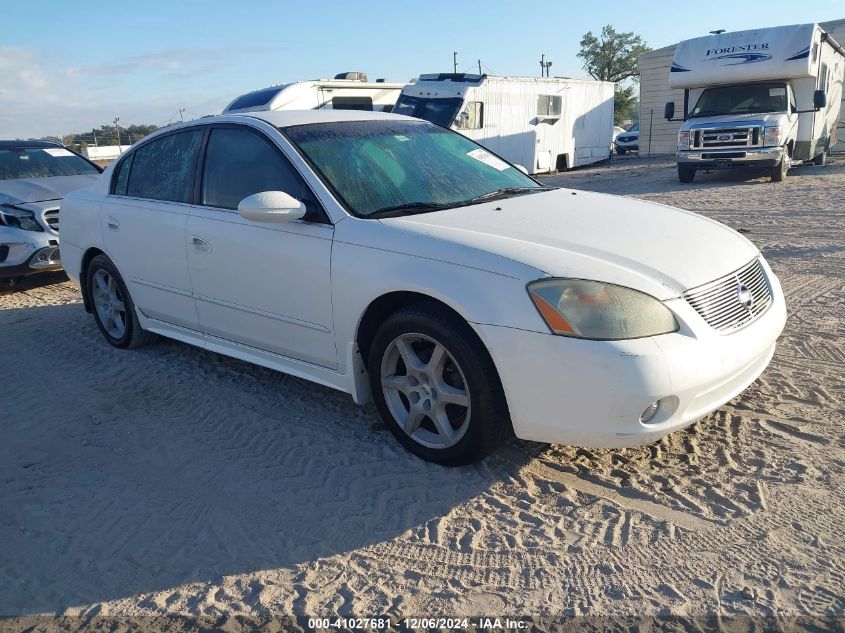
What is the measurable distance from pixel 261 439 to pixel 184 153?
6.80 ft

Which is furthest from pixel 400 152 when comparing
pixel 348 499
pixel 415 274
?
pixel 348 499

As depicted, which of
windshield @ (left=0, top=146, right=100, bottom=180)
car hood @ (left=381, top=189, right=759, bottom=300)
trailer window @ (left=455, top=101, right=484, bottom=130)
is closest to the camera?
car hood @ (left=381, top=189, right=759, bottom=300)

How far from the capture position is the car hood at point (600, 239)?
2980 mm

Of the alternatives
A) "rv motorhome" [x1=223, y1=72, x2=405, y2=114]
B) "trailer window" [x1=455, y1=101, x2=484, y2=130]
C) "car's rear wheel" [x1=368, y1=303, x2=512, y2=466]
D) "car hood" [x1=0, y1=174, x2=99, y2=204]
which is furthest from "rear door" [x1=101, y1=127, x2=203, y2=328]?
"trailer window" [x1=455, y1=101, x2=484, y2=130]

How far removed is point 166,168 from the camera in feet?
15.7

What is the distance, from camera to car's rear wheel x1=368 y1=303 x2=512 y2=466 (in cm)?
307

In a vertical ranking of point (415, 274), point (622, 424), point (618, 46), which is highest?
point (618, 46)

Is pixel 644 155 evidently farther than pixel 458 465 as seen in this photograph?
Yes

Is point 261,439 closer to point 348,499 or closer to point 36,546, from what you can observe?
point 348,499

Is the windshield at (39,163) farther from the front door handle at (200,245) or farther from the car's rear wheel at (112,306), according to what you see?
the front door handle at (200,245)

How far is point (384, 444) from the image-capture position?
362 cm

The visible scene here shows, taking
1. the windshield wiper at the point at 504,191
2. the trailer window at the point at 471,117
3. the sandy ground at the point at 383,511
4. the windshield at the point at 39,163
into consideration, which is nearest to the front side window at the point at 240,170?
the windshield wiper at the point at 504,191

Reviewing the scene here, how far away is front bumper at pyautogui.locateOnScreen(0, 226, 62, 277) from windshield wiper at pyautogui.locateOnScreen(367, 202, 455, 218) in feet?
17.8

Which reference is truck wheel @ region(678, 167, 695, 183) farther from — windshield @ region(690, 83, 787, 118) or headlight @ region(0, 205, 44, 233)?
headlight @ region(0, 205, 44, 233)
